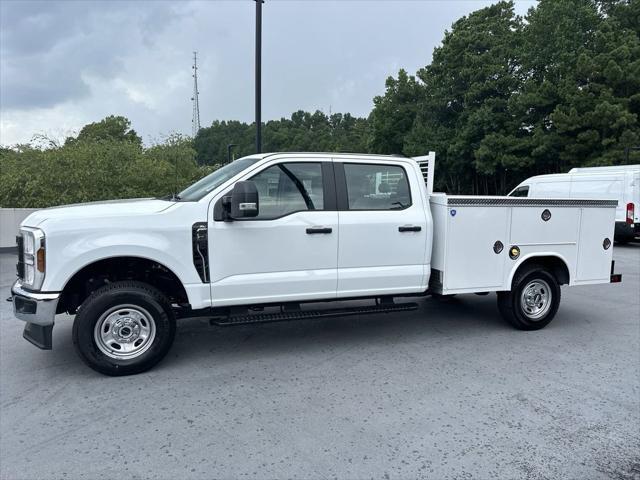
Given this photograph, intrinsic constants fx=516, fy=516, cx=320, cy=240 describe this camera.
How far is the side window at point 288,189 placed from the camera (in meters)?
5.20

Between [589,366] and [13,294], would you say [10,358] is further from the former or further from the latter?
[589,366]

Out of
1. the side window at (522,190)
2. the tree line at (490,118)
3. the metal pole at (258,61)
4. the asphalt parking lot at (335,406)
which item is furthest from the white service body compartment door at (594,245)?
the side window at (522,190)

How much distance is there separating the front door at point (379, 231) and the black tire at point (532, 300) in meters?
1.25

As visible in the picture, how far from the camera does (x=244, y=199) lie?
185 inches

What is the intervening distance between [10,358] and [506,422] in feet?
15.7

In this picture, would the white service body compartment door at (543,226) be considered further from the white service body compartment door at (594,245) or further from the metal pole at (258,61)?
the metal pole at (258,61)

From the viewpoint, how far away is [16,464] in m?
3.29

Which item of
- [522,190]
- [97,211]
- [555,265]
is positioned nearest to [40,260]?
[97,211]

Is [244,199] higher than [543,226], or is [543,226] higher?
[244,199]

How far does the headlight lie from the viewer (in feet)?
14.7

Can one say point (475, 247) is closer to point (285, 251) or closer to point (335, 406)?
point (285, 251)

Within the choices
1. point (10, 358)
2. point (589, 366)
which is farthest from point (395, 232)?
point (10, 358)

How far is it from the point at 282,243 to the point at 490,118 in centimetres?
3401

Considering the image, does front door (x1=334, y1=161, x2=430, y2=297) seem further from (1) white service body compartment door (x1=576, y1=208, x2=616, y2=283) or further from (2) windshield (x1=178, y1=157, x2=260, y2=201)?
(1) white service body compartment door (x1=576, y1=208, x2=616, y2=283)
